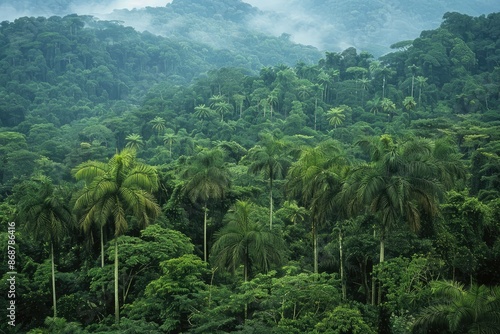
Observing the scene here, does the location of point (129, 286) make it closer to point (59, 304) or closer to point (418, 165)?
point (59, 304)

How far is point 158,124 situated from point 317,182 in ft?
183

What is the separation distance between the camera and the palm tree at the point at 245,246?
68.9ft

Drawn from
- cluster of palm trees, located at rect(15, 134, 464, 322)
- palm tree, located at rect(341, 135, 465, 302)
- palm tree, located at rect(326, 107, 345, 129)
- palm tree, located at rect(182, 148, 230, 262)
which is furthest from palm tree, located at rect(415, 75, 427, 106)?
palm tree, located at rect(341, 135, 465, 302)

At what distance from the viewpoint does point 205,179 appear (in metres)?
29.1

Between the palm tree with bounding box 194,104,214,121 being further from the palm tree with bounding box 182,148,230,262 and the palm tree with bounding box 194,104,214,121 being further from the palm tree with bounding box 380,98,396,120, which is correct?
the palm tree with bounding box 182,148,230,262

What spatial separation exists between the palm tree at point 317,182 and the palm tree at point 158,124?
5204cm

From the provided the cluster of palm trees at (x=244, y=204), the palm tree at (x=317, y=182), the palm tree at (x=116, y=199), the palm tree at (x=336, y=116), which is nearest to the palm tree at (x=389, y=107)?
the palm tree at (x=336, y=116)

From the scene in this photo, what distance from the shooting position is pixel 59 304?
21812mm

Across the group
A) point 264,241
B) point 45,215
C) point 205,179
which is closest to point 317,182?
point 264,241

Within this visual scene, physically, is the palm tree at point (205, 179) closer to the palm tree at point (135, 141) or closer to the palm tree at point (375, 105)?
the palm tree at point (135, 141)

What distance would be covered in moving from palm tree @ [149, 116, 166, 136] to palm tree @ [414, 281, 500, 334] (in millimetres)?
64838

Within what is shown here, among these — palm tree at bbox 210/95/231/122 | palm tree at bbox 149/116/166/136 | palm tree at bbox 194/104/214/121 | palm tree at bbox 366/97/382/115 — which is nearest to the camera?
palm tree at bbox 366/97/382/115

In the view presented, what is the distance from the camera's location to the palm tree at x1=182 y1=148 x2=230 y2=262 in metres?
29.0

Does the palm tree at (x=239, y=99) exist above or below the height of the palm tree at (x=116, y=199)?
above
